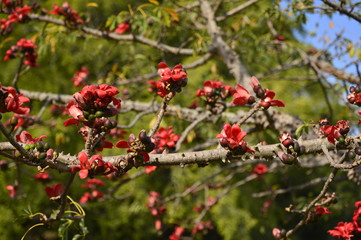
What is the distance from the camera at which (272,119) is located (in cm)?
258

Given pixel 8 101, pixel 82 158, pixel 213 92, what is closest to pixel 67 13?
pixel 213 92

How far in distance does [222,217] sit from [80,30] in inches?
191

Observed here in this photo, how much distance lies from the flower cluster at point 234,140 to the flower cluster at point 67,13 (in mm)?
2251

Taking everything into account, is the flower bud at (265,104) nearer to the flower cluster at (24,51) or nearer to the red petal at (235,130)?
the red petal at (235,130)

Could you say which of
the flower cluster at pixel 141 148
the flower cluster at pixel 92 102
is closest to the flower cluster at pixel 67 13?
the flower cluster at pixel 92 102

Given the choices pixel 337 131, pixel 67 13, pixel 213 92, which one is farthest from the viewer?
pixel 67 13

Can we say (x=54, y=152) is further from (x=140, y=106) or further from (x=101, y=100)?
(x=140, y=106)

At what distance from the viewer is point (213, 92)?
2.01m

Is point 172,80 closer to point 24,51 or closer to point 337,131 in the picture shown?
point 337,131

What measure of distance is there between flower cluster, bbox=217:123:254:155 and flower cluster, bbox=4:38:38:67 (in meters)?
1.97

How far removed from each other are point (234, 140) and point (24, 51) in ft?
6.71

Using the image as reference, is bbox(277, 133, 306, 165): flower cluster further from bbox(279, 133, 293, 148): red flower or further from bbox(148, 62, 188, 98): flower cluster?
bbox(148, 62, 188, 98): flower cluster

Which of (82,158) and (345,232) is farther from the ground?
(82,158)

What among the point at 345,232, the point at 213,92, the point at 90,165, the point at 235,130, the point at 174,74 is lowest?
the point at 345,232
